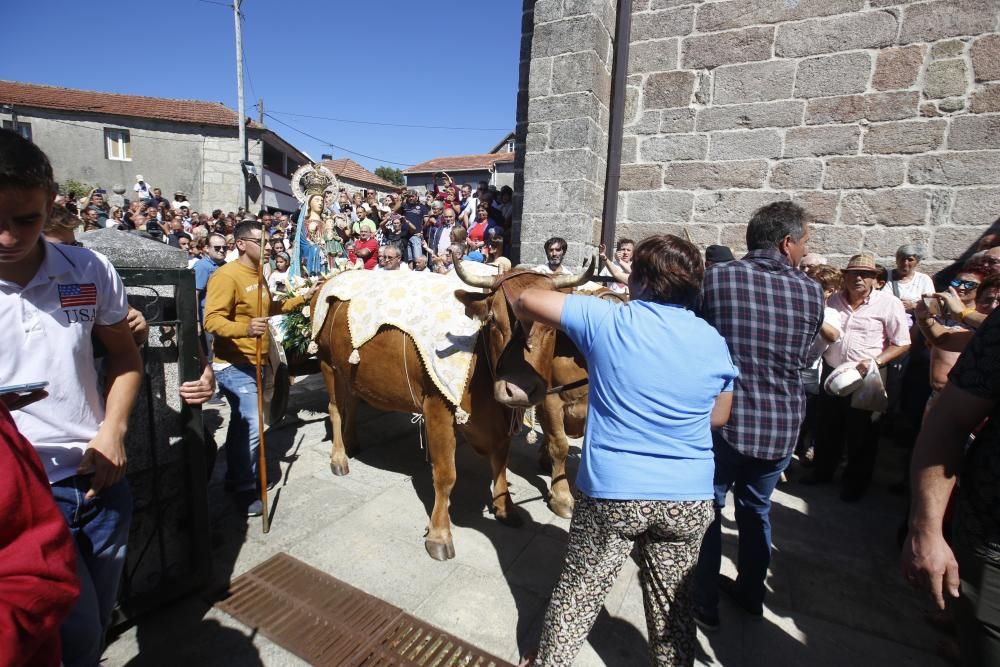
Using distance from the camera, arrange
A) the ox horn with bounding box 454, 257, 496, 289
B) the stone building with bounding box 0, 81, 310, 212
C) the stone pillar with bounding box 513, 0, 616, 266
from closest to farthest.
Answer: the ox horn with bounding box 454, 257, 496, 289, the stone pillar with bounding box 513, 0, 616, 266, the stone building with bounding box 0, 81, 310, 212

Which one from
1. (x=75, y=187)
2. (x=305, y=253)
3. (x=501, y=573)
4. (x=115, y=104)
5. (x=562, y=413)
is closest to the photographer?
(x=501, y=573)

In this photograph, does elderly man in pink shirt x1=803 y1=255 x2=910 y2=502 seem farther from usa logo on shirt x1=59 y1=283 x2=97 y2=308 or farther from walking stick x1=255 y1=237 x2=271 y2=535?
usa logo on shirt x1=59 y1=283 x2=97 y2=308

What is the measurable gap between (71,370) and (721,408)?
237 cm

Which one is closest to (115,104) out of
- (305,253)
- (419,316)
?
(305,253)

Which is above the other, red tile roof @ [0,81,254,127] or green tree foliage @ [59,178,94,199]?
red tile roof @ [0,81,254,127]

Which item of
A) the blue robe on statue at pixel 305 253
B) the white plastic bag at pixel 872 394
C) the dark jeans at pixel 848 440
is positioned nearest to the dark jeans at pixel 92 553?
the white plastic bag at pixel 872 394

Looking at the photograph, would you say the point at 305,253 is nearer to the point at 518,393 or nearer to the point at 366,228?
the point at 366,228

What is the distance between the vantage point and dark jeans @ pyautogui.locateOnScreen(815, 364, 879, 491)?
4270 millimetres

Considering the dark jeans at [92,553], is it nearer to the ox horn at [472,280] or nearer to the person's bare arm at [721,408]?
the ox horn at [472,280]

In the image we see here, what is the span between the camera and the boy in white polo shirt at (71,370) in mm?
1376

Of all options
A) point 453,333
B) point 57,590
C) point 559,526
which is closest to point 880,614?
point 559,526

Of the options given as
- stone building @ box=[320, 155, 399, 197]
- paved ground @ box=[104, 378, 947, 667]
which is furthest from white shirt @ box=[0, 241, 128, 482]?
stone building @ box=[320, 155, 399, 197]

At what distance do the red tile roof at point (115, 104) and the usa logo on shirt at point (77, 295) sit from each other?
25.8 metres

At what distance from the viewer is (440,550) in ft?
10.5
